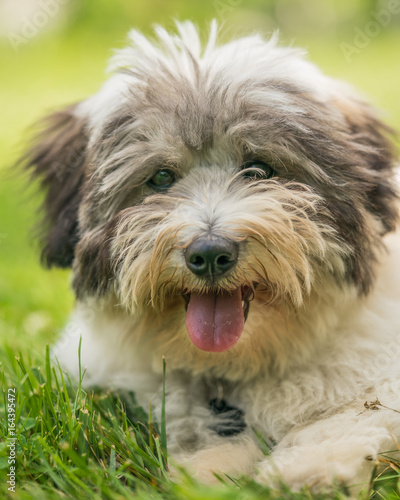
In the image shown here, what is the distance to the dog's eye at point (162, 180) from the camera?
247cm

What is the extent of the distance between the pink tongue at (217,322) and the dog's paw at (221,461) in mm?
347

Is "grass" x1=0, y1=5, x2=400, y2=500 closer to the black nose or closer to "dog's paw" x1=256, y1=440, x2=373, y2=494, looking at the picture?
"dog's paw" x1=256, y1=440, x2=373, y2=494

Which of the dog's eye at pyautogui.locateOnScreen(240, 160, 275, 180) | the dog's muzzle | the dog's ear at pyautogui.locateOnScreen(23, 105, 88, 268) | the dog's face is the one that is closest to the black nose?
the dog's face

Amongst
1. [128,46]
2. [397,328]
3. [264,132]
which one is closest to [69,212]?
[128,46]

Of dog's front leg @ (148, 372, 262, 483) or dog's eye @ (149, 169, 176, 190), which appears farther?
dog's eye @ (149, 169, 176, 190)

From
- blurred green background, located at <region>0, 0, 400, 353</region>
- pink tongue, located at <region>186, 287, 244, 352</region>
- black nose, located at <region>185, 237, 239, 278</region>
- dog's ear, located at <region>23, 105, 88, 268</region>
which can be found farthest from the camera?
blurred green background, located at <region>0, 0, 400, 353</region>

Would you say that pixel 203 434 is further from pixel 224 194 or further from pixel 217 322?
pixel 224 194

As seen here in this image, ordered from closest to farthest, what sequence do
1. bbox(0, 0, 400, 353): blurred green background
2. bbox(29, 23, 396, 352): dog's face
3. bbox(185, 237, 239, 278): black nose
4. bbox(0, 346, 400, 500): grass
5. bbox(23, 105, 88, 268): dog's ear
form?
bbox(0, 346, 400, 500): grass, bbox(185, 237, 239, 278): black nose, bbox(29, 23, 396, 352): dog's face, bbox(23, 105, 88, 268): dog's ear, bbox(0, 0, 400, 353): blurred green background

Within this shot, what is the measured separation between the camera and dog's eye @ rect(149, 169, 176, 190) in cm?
247

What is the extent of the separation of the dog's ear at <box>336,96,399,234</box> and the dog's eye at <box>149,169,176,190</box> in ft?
2.31

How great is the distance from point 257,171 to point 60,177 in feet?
3.07

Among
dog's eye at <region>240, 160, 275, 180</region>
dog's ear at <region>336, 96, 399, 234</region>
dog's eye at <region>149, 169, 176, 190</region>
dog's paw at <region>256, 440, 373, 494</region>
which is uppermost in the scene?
dog's ear at <region>336, 96, 399, 234</region>

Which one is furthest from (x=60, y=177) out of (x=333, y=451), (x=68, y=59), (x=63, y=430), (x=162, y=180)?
(x=68, y=59)

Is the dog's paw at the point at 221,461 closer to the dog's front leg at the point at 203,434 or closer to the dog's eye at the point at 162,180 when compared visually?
the dog's front leg at the point at 203,434
